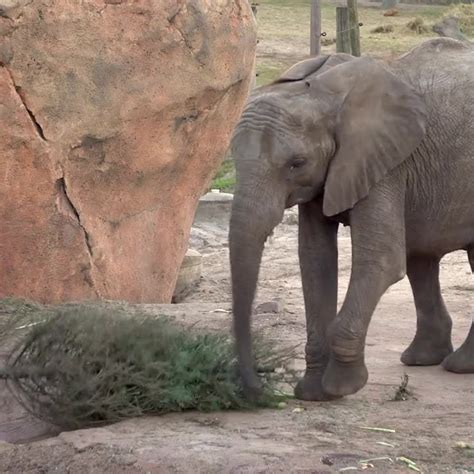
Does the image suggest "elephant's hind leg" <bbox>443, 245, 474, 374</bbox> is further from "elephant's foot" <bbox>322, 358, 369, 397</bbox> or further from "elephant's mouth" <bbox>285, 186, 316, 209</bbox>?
"elephant's mouth" <bbox>285, 186, 316, 209</bbox>

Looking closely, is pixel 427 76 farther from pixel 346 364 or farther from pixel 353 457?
pixel 353 457

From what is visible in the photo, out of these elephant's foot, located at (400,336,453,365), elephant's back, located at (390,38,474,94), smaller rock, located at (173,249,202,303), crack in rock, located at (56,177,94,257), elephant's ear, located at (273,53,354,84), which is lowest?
smaller rock, located at (173,249,202,303)

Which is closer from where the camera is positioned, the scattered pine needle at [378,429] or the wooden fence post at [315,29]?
the scattered pine needle at [378,429]

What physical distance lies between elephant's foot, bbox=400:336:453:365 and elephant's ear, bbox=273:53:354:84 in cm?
175

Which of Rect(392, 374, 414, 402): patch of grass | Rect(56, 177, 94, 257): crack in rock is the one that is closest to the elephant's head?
Rect(392, 374, 414, 402): patch of grass

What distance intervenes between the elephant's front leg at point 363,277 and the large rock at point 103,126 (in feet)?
8.63

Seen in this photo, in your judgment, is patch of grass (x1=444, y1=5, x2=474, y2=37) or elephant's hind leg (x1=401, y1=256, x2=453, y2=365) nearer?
elephant's hind leg (x1=401, y1=256, x2=453, y2=365)

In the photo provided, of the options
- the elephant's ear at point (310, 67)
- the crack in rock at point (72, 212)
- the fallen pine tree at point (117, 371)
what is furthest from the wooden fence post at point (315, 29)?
the fallen pine tree at point (117, 371)

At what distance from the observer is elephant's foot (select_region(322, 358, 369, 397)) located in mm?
5676

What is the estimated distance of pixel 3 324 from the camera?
6.97 m

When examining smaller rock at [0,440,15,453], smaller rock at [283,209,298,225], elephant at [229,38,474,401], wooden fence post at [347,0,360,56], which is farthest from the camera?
wooden fence post at [347,0,360,56]

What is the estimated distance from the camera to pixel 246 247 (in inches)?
204

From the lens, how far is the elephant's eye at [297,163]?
17.7ft

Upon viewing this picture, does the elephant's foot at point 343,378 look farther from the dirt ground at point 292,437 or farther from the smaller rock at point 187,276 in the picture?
the smaller rock at point 187,276
